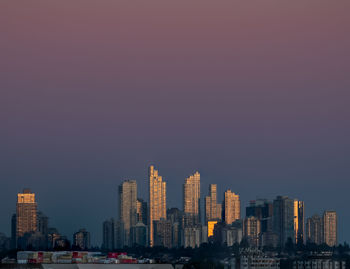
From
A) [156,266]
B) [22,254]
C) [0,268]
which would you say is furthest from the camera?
[22,254]

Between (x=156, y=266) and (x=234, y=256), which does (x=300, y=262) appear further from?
(x=156, y=266)

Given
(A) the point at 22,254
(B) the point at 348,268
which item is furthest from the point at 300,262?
(A) the point at 22,254

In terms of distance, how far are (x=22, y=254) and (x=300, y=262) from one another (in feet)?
317

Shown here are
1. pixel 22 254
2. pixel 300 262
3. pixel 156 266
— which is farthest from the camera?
pixel 300 262

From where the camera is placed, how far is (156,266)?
91.5 metres

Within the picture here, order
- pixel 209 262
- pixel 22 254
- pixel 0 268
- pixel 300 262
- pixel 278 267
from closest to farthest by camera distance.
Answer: pixel 0 268
pixel 22 254
pixel 209 262
pixel 278 267
pixel 300 262

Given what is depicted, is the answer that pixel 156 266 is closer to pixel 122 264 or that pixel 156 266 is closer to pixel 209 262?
pixel 122 264

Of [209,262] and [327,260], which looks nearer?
[209,262]

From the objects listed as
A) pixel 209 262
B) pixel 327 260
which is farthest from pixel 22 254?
pixel 327 260

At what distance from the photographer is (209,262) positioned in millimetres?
169125

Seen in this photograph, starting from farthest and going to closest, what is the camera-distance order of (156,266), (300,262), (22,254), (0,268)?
(300,262)
(22,254)
(156,266)
(0,268)

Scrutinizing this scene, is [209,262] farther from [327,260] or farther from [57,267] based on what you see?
[57,267]

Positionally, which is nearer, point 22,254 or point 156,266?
point 156,266

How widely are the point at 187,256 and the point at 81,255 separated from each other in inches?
3921
